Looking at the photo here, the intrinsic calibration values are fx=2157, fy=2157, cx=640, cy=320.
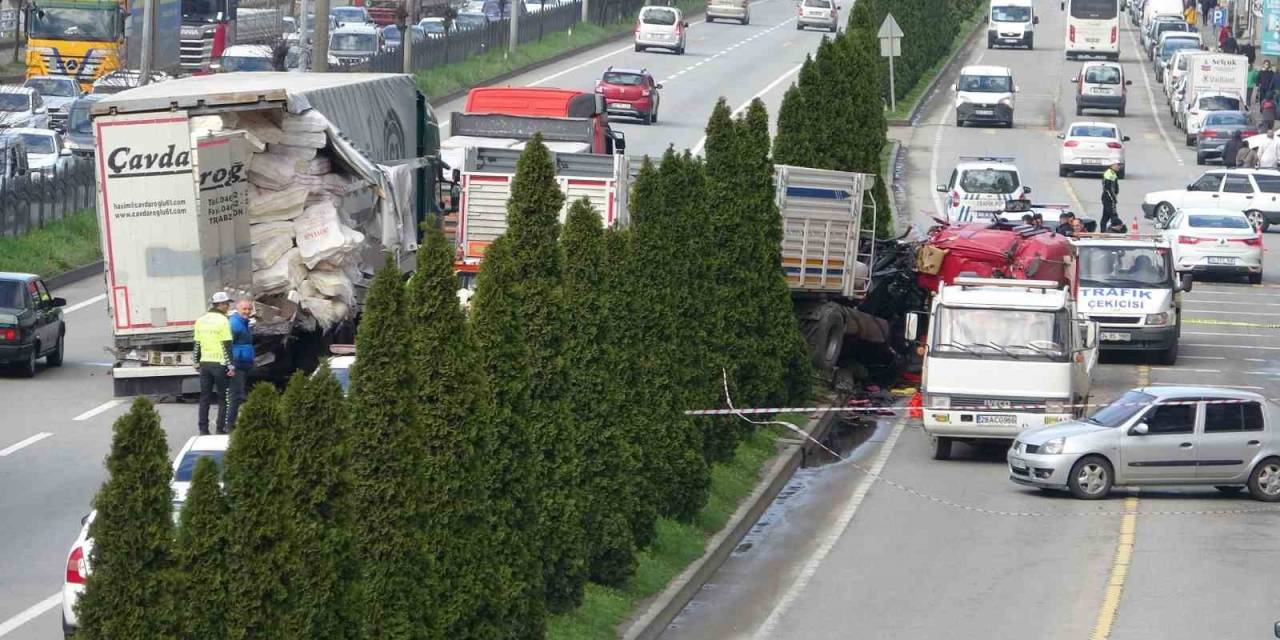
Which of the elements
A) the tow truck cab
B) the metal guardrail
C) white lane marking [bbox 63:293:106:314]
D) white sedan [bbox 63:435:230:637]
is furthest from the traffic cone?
the metal guardrail

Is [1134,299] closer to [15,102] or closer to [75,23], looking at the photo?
[15,102]

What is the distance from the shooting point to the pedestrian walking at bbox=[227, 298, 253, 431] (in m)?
22.8

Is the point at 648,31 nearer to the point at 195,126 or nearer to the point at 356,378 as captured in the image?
the point at 195,126

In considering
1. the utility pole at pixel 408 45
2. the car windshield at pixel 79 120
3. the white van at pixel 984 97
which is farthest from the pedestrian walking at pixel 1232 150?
the car windshield at pixel 79 120

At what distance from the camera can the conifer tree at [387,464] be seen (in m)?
13.1

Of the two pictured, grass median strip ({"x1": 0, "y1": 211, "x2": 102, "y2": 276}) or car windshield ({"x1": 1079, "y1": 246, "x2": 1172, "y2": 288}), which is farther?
grass median strip ({"x1": 0, "y1": 211, "x2": 102, "y2": 276})

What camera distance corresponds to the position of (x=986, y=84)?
6581 centimetres

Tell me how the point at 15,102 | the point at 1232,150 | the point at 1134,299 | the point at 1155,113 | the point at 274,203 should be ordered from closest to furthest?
the point at 274,203
the point at 1134,299
the point at 15,102
the point at 1232,150
the point at 1155,113

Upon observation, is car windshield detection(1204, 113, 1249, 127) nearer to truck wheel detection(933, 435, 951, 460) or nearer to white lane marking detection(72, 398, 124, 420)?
truck wheel detection(933, 435, 951, 460)

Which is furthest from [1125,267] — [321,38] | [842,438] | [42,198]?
[42,198]

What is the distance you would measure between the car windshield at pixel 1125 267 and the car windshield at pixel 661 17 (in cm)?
4490

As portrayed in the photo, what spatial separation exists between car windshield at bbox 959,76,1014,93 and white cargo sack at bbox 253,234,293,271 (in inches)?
1695

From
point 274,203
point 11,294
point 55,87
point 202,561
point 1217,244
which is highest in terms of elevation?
point 202,561

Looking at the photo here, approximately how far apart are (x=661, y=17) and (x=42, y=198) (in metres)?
40.7
